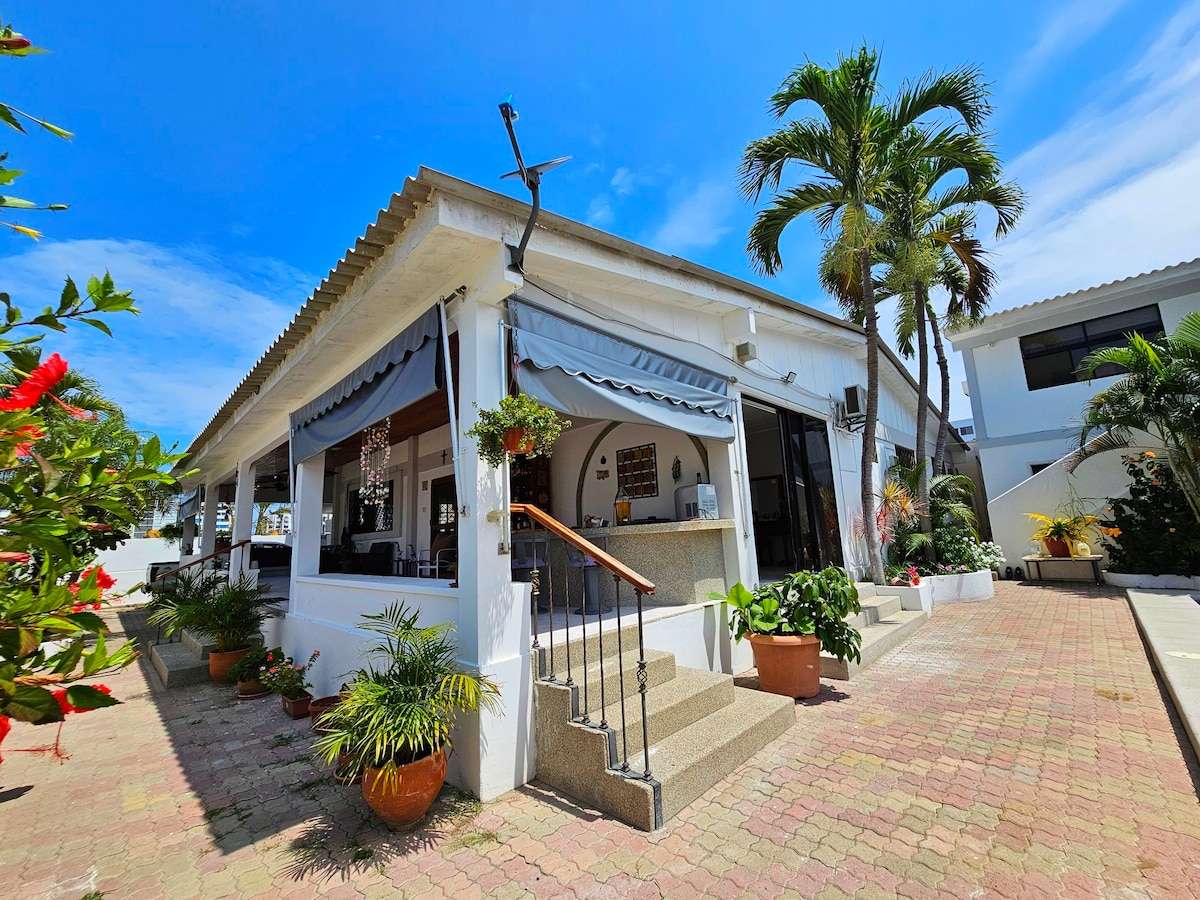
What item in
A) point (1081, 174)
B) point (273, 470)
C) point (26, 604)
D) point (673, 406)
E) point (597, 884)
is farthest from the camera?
point (273, 470)

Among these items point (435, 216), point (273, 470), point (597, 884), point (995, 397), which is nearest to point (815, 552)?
point (597, 884)

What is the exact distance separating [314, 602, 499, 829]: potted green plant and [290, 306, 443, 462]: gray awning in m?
1.93

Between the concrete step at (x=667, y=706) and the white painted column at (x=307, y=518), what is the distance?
4.78 meters

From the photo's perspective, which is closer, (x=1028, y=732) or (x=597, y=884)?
(x=597, y=884)

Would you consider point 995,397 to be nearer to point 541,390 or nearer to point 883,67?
point 883,67

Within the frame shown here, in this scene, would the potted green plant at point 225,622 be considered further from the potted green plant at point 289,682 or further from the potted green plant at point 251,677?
the potted green plant at point 289,682

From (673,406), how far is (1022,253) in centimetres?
846

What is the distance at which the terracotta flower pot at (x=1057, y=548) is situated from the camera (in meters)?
10.4

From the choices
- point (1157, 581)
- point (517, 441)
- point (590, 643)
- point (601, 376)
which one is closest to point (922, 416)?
point (1157, 581)

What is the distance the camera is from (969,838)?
2.60 meters

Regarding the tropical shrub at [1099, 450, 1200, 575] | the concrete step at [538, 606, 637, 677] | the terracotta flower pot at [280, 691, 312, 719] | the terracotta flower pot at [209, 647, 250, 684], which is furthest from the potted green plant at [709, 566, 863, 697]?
the tropical shrub at [1099, 450, 1200, 575]

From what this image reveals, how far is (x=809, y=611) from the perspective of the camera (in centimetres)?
467

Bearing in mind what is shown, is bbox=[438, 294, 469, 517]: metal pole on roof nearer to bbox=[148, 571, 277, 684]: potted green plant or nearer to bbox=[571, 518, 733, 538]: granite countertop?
bbox=[571, 518, 733, 538]: granite countertop

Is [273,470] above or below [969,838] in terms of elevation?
above
